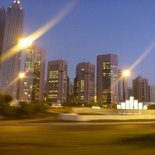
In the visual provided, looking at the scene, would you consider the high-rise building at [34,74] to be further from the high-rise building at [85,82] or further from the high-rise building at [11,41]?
the high-rise building at [85,82]

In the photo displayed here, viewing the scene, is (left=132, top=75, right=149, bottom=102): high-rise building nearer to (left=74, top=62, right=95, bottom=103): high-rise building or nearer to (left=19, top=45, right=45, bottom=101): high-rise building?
(left=74, top=62, right=95, bottom=103): high-rise building

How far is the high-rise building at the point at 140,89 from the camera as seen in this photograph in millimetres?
155300

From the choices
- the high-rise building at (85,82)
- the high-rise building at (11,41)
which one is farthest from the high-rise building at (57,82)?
the high-rise building at (11,41)

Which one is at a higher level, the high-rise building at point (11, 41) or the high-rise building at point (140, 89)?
the high-rise building at point (11, 41)

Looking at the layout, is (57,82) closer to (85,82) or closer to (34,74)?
(34,74)

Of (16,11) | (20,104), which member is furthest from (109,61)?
(20,104)

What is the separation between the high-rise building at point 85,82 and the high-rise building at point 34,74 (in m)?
22.1

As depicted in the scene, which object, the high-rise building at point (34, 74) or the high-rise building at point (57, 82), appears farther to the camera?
the high-rise building at point (57, 82)

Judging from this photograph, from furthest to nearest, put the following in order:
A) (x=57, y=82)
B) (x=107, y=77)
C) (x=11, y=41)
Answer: (x=11, y=41) < (x=57, y=82) < (x=107, y=77)

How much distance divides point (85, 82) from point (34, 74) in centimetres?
2934

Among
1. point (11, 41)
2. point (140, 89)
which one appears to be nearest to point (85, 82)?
point (140, 89)

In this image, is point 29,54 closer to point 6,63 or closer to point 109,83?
point 6,63

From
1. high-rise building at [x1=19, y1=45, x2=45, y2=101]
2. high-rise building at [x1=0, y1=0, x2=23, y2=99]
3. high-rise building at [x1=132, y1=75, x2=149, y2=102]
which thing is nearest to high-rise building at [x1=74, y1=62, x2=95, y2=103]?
high-rise building at [x1=19, y1=45, x2=45, y2=101]

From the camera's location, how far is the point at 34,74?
156m
